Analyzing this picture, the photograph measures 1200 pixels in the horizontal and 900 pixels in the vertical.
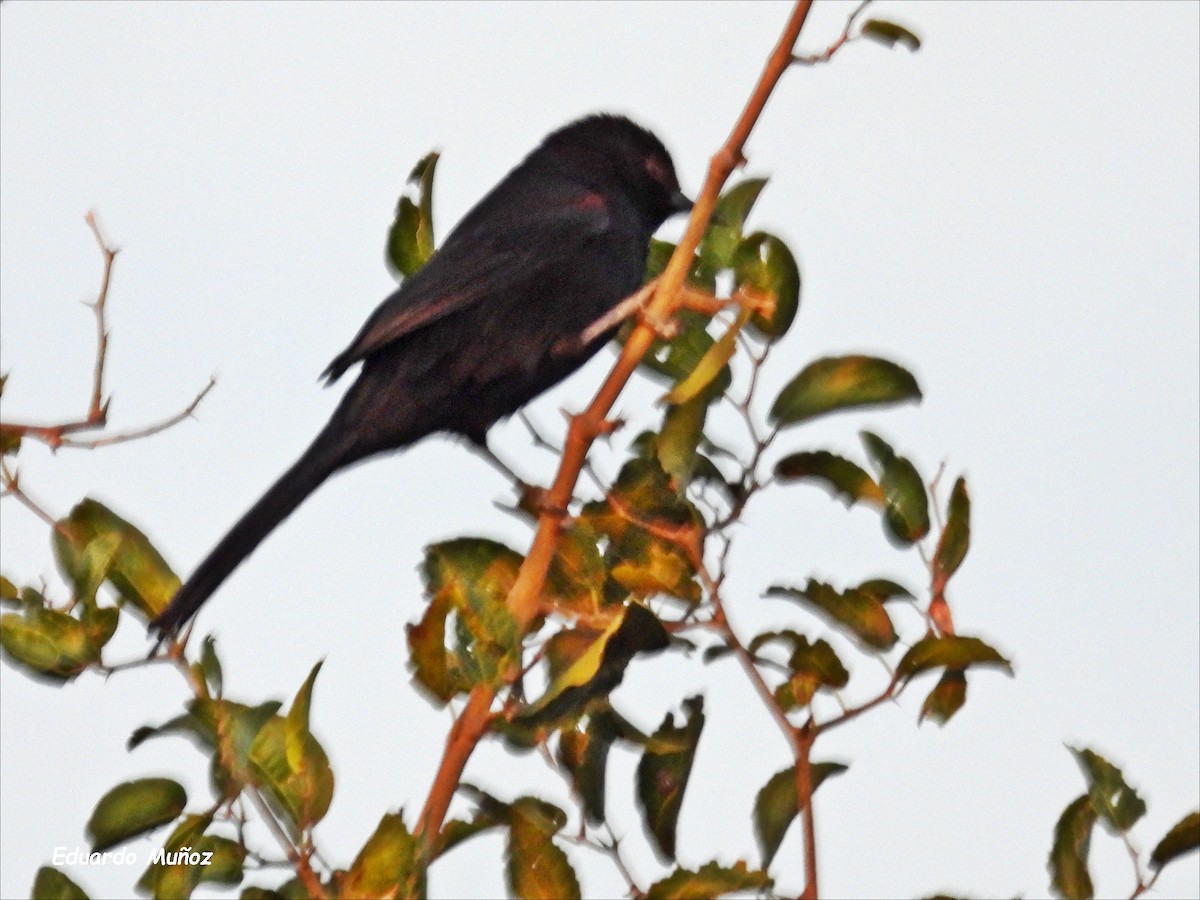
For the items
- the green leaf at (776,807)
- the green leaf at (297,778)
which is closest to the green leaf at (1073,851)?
the green leaf at (776,807)

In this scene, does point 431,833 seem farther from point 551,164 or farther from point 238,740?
point 551,164

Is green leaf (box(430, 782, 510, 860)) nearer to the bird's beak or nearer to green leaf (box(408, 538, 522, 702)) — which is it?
green leaf (box(408, 538, 522, 702))

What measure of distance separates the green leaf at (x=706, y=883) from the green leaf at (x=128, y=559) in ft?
3.90

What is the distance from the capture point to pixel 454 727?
2.92 m

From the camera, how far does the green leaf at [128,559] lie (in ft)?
10.8

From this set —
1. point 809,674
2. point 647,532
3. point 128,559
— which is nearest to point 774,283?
point 647,532

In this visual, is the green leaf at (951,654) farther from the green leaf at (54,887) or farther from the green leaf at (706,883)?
the green leaf at (54,887)

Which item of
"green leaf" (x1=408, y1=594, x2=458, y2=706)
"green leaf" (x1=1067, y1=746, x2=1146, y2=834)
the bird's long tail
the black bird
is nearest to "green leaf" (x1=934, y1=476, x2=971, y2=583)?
"green leaf" (x1=1067, y1=746, x2=1146, y2=834)

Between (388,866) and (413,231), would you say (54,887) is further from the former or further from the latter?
(413,231)

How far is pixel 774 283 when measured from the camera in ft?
11.0

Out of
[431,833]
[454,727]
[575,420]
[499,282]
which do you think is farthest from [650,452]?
[499,282]

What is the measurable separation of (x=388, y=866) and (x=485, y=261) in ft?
10.1

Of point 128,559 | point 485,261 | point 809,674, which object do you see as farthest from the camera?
point 485,261

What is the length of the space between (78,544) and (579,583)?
3.16ft
